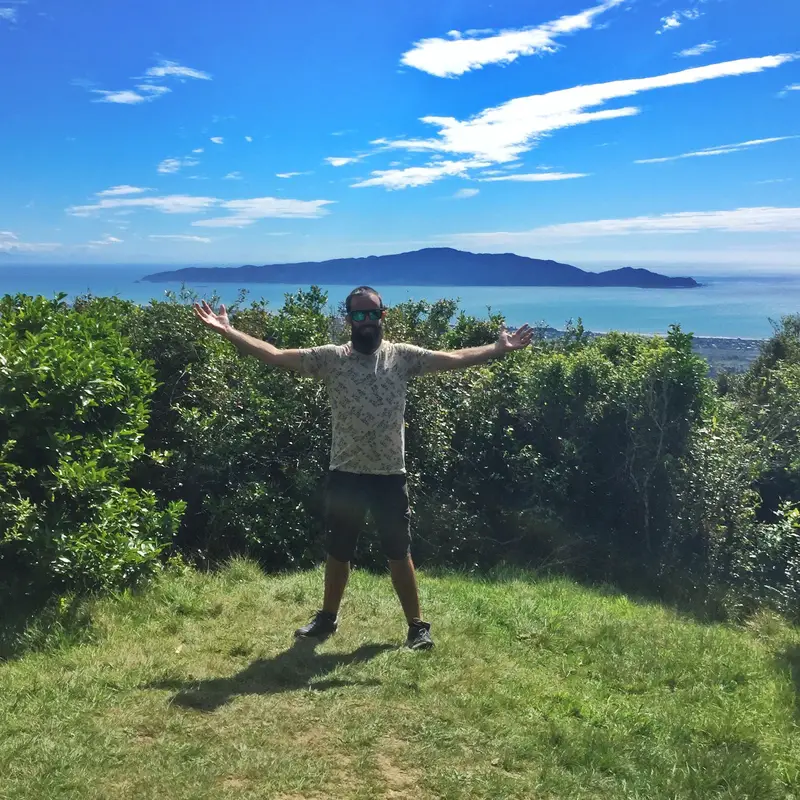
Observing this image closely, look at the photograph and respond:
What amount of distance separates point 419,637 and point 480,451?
4086mm

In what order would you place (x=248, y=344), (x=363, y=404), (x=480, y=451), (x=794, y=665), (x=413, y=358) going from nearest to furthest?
(x=248, y=344)
(x=363, y=404)
(x=413, y=358)
(x=794, y=665)
(x=480, y=451)

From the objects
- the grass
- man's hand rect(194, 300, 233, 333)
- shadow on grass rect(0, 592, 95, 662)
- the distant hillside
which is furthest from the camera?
the distant hillside

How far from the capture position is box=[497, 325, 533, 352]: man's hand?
4.42 metres

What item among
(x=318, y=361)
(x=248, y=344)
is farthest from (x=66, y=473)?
(x=318, y=361)

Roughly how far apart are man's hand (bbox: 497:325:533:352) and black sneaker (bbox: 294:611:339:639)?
6.55 feet

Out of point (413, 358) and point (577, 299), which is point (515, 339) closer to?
point (413, 358)

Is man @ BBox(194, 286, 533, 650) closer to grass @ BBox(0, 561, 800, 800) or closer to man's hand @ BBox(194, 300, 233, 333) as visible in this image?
man's hand @ BBox(194, 300, 233, 333)

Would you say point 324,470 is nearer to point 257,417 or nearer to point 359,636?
point 257,417

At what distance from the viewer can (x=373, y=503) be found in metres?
4.28

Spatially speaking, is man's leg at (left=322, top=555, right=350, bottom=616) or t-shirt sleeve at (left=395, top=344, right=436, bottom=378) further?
man's leg at (left=322, top=555, right=350, bottom=616)

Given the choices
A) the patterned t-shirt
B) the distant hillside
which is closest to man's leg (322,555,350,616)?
the patterned t-shirt

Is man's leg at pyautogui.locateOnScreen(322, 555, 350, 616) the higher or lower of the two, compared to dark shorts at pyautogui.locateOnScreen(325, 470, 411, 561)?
lower

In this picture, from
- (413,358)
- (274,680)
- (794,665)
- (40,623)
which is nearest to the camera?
(274,680)

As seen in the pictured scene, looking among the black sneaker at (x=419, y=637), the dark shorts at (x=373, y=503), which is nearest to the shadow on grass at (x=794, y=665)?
the black sneaker at (x=419, y=637)
